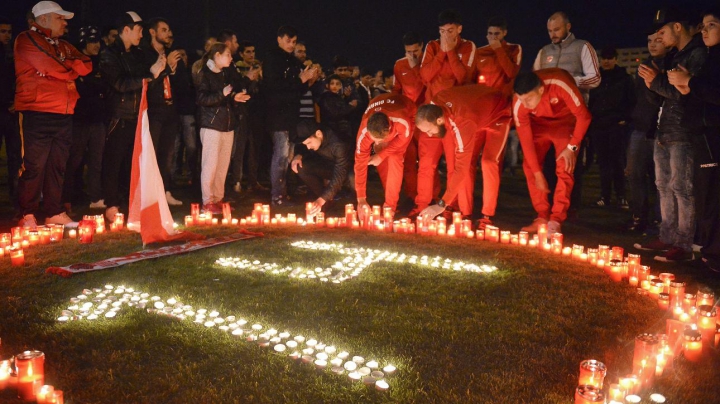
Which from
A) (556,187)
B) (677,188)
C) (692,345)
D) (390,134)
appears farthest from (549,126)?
(692,345)

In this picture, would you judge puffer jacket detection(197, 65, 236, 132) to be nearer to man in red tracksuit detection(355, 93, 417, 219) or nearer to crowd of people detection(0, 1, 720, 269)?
crowd of people detection(0, 1, 720, 269)

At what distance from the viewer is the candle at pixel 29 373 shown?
8.89ft

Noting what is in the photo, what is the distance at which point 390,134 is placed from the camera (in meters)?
6.91

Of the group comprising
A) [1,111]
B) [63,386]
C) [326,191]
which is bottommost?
[63,386]

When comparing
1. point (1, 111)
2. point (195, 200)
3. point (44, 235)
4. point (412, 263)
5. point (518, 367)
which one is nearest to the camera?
point (518, 367)

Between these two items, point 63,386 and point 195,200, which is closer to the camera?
point 63,386

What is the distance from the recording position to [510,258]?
17.7 ft

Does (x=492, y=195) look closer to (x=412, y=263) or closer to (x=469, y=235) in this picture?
(x=469, y=235)

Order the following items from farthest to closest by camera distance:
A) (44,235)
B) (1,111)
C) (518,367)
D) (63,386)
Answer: (1,111) → (44,235) → (518,367) → (63,386)

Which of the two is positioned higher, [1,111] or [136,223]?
[1,111]

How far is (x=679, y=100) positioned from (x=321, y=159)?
4590 mm

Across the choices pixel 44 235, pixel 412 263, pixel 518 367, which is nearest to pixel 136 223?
pixel 44 235

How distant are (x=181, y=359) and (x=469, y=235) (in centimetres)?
388

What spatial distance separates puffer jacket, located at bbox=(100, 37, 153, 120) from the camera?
270 inches
